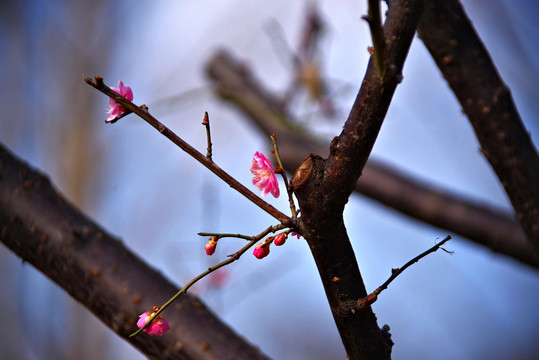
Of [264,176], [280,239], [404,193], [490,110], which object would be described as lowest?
[280,239]

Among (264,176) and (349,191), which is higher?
(264,176)

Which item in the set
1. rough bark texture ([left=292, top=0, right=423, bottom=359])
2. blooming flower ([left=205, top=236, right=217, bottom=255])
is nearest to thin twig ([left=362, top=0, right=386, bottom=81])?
rough bark texture ([left=292, top=0, right=423, bottom=359])

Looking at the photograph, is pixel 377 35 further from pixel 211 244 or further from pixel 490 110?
pixel 490 110

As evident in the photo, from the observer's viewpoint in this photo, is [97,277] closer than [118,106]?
No

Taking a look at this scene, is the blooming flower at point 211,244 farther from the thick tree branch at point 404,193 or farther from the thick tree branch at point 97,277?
the thick tree branch at point 404,193

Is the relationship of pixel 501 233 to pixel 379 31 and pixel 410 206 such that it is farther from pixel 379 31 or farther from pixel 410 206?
pixel 379 31

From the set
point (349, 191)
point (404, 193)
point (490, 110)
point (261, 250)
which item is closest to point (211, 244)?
point (261, 250)

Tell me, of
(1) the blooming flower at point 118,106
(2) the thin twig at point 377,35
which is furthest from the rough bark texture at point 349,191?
(1) the blooming flower at point 118,106
